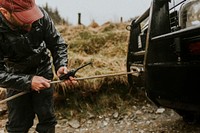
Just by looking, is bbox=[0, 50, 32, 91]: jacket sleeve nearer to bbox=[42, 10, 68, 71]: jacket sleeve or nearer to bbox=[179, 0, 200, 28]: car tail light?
bbox=[42, 10, 68, 71]: jacket sleeve

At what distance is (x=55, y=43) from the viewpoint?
287cm

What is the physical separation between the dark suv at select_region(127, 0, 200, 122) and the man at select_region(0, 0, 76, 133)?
0.67 meters

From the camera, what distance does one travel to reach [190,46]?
2.25 m

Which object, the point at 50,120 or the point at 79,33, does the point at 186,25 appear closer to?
the point at 50,120

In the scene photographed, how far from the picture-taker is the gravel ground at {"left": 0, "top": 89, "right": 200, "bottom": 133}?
377cm

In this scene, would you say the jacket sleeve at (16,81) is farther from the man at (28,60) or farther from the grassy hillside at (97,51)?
the grassy hillside at (97,51)

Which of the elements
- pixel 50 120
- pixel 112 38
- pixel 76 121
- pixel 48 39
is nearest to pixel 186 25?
pixel 48 39

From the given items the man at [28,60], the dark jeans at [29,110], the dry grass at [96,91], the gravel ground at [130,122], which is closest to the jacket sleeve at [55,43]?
the man at [28,60]

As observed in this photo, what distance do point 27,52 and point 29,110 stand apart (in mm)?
546

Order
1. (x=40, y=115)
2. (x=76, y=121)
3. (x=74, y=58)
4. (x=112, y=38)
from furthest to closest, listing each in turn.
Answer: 1. (x=112, y=38)
2. (x=74, y=58)
3. (x=76, y=121)
4. (x=40, y=115)

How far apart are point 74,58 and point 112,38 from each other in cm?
180

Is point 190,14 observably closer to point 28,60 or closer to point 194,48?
point 194,48

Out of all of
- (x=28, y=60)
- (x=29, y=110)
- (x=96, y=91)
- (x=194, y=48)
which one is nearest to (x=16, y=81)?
(x=28, y=60)

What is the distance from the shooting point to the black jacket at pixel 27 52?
253 centimetres
